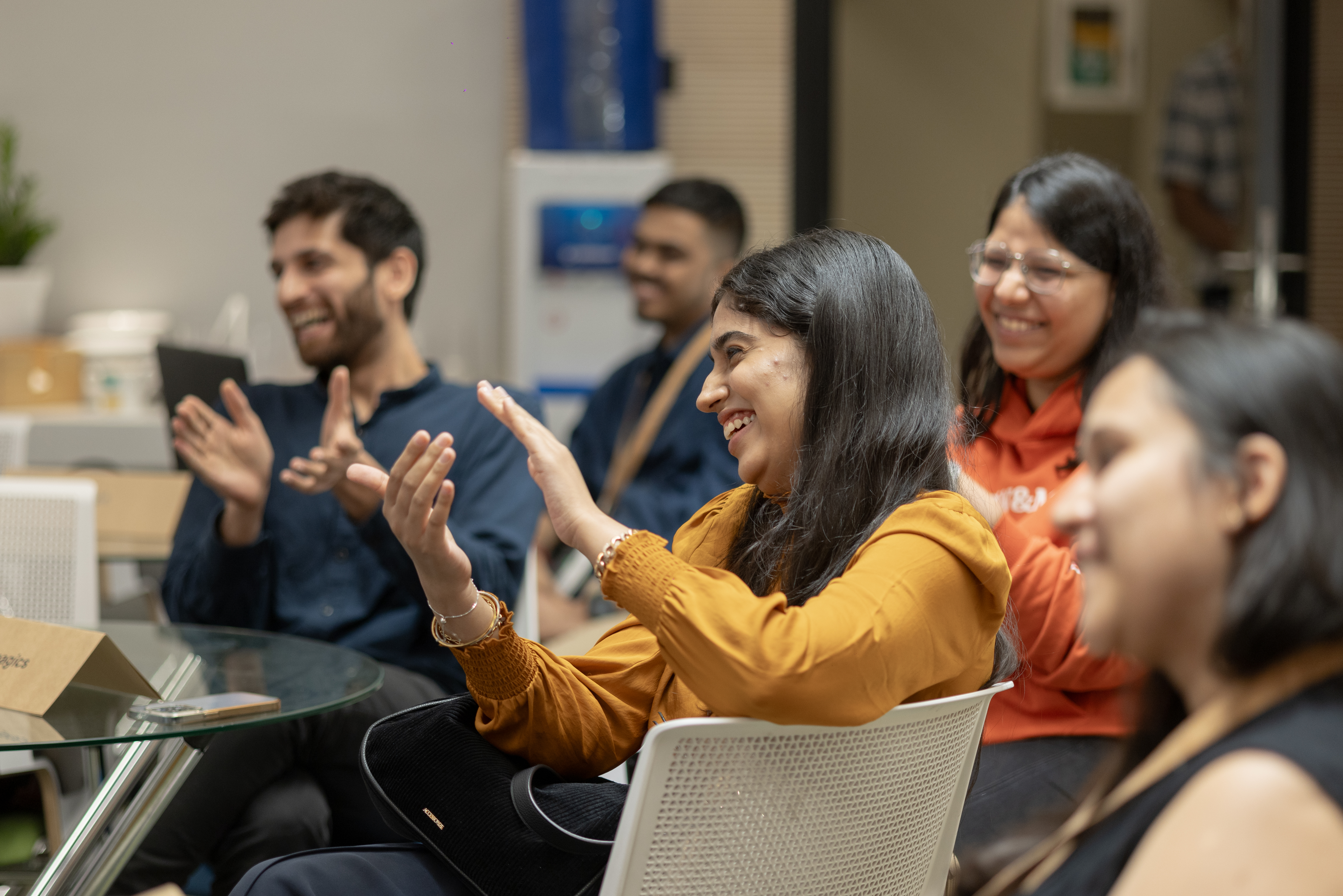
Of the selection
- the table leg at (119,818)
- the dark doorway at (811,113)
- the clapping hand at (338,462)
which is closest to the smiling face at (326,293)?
the clapping hand at (338,462)

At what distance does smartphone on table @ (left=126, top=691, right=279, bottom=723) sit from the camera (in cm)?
168

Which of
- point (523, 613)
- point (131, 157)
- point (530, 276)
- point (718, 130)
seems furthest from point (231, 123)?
point (523, 613)

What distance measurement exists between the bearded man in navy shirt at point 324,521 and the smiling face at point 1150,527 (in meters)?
1.57

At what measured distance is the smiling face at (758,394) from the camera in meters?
1.56

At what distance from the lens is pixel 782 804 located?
135 cm

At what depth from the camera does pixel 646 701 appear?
5.75 ft

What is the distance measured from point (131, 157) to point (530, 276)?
165 cm

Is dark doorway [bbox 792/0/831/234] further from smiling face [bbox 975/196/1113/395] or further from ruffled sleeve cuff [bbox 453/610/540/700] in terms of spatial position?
ruffled sleeve cuff [bbox 453/610/540/700]

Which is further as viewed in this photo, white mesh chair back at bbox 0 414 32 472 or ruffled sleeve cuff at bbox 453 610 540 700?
white mesh chair back at bbox 0 414 32 472

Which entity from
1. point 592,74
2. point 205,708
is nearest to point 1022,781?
point 205,708

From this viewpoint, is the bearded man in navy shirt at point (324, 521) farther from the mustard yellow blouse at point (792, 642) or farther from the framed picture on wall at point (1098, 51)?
the framed picture on wall at point (1098, 51)

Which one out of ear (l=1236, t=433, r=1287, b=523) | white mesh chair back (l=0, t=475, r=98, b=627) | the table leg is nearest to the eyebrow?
ear (l=1236, t=433, r=1287, b=523)

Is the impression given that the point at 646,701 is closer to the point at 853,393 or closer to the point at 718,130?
the point at 853,393

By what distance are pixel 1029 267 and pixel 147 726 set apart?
1568 millimetres
